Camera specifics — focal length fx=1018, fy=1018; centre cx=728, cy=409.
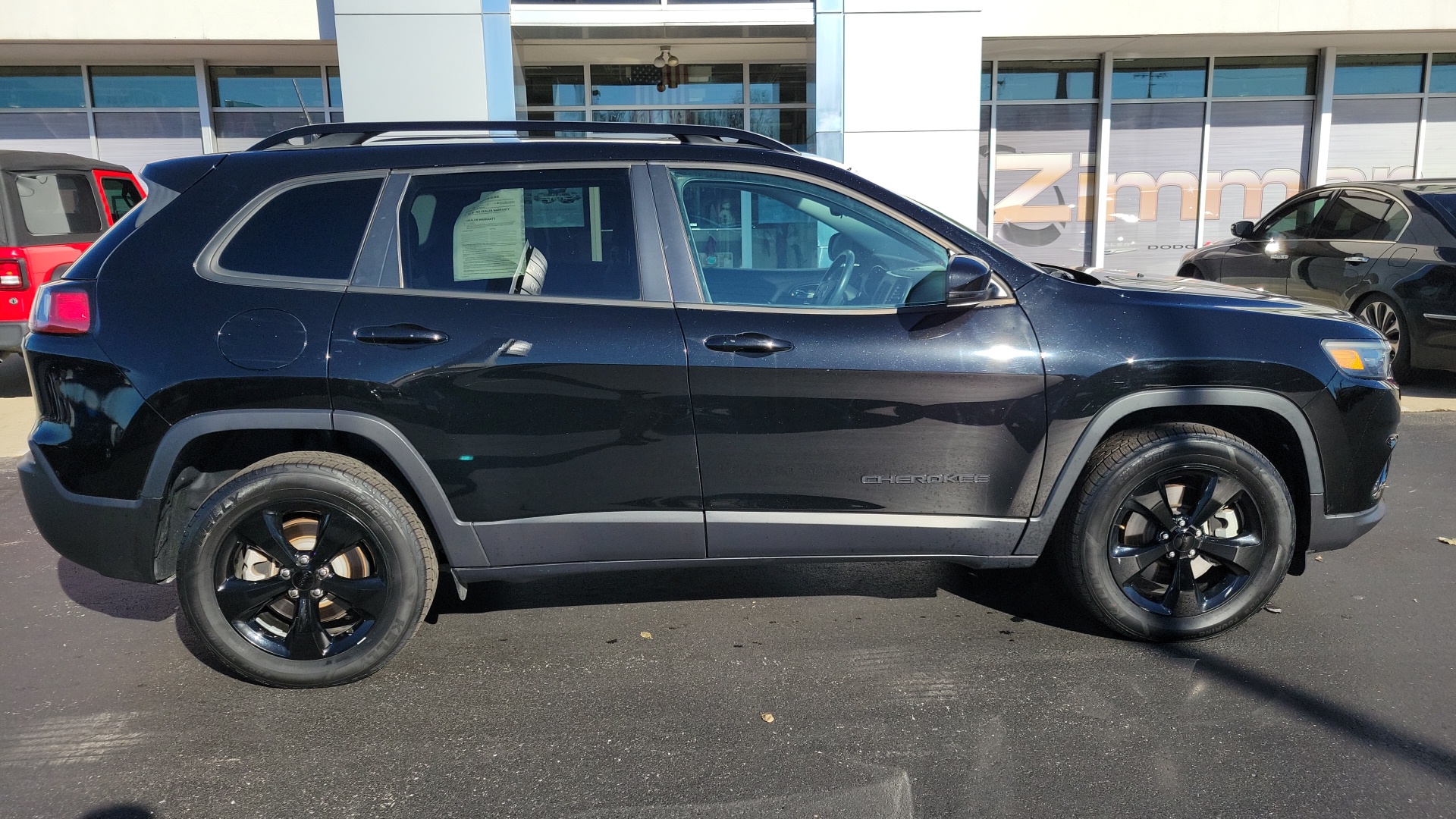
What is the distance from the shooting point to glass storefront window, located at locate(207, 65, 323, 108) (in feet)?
43.8

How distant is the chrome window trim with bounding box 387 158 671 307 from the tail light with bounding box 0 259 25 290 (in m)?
6.76

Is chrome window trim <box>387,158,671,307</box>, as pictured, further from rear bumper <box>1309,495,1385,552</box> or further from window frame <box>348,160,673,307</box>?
rear bumper <box>1309,495,1385,552</box>

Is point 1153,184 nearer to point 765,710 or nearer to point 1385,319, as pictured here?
point 1385,319

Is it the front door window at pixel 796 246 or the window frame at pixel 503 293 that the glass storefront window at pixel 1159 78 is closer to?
the front door window at pixel 796 246

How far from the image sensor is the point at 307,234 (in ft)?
10.8

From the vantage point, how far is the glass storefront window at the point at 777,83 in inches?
518

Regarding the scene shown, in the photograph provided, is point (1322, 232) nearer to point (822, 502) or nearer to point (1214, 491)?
point (1214, 491)

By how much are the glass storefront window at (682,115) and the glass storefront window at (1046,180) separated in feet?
12.4

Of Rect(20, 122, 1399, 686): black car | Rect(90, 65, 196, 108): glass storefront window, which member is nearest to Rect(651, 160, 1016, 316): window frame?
Rect(20, 122, 1399, 686): black car

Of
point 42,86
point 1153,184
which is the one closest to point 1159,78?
point 1153,184

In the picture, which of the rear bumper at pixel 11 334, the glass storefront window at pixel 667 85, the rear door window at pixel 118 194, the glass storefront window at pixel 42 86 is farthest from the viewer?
the glass storefront window at pixel 42 86

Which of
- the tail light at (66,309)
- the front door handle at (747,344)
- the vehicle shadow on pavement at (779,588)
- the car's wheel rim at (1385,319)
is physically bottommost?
the vehicle shadow on pavement at (779,588)

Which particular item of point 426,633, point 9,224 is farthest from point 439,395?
point 9,224

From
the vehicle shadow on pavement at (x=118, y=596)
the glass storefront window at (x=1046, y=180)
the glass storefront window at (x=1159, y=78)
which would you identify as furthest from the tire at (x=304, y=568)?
the glass storefront window at (x=1159, y=78)
